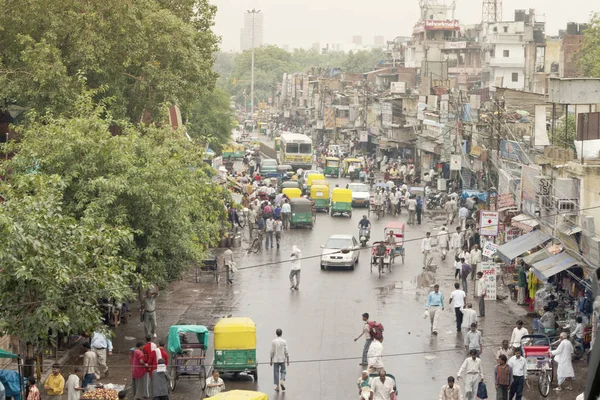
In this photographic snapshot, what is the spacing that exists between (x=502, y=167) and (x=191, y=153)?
15059mm

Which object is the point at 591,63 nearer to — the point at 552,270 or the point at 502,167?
the point at 502,167

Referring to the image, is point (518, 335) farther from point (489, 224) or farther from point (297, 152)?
point (297, 152)

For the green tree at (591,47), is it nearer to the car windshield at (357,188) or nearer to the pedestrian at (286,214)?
the car windshield at (357,188)

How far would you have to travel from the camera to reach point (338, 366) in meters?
21.5

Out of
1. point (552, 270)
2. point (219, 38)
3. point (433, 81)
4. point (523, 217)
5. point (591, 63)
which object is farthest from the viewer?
point (433, 81)

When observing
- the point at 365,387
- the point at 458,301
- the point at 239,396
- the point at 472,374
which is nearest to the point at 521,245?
the point at 458,301

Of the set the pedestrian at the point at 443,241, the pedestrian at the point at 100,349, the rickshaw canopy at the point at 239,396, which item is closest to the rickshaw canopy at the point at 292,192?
the pedestrian at the point at 443,241

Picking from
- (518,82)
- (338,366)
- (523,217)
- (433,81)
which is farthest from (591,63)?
(338,366)

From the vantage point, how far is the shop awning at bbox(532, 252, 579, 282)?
24219 mm

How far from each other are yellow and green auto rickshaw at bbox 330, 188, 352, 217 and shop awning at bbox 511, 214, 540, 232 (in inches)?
712

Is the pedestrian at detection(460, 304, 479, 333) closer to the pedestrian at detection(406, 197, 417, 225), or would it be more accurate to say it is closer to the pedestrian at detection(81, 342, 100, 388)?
the pedestrian at detection(81, 342, 100, 388)

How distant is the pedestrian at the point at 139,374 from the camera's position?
1855 centimetres

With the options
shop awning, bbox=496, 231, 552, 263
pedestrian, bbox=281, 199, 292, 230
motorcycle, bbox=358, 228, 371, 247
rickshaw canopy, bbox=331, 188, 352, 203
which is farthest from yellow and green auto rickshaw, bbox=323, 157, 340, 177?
shop awning, bbox=496, 231, 552, 263

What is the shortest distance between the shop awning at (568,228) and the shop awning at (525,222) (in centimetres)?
288
